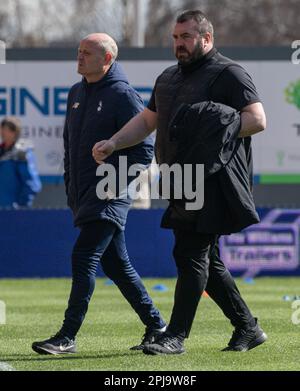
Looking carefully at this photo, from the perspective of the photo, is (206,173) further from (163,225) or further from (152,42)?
(152,42)

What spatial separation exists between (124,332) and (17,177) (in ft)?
24.5

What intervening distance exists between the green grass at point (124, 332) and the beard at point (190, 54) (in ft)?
6.35

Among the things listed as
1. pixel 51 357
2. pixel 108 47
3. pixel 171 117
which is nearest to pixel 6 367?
pixel 51 357

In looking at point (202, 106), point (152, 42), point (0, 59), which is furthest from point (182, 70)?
point (152, 42)

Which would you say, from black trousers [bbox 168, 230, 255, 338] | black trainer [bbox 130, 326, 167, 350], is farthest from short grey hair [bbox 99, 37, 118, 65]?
black trainer [bbox 130, 326, 167, 350]

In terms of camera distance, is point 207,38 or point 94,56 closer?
point 207,38

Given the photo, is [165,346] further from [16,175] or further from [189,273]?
[16,175]

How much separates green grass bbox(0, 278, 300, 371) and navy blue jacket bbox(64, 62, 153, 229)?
0.99m

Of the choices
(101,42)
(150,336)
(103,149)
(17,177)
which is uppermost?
(101,42)

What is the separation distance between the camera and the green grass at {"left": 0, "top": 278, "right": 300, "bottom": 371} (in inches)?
312

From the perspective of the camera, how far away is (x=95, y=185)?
8609 millimetres

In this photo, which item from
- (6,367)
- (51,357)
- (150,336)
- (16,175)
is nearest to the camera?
(6,367)

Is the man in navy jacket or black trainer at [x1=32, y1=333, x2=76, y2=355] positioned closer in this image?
black trainer at [x1=32, y1=333, x2=76, y2=355]

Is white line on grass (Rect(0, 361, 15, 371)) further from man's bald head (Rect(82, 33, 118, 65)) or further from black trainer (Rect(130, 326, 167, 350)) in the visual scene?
man's bald head (Rect(82, 33, 118, 65))
